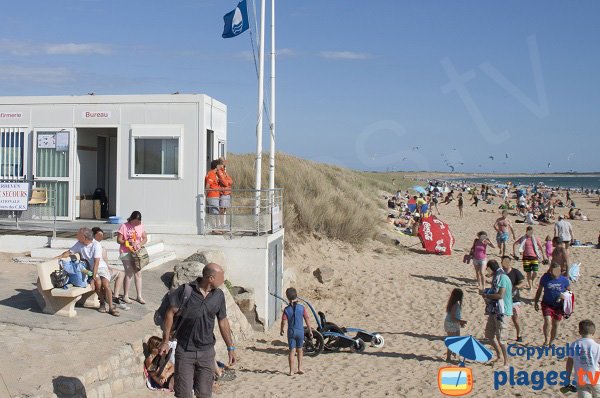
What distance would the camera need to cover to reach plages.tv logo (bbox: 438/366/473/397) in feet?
30.0

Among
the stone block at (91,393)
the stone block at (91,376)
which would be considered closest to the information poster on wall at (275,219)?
the stone block at (91,376)

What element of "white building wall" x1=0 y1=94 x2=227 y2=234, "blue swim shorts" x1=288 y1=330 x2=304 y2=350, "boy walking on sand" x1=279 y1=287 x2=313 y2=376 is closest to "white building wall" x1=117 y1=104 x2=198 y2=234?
"white building wall" x1=0 y1=94 x2=227 y2=234

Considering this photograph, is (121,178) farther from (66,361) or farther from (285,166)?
(285,166)

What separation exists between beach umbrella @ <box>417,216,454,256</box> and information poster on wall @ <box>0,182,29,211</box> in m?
13.1

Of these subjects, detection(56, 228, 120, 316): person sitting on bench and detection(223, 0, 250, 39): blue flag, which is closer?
detection(56, 228, 120, 316): person sitting on bench

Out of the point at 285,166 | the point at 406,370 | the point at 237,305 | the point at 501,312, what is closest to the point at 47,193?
the point at 237,305

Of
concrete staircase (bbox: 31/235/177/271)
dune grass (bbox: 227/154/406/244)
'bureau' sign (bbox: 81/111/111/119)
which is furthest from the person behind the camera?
dune grass (bbox: 227/154/406/244)

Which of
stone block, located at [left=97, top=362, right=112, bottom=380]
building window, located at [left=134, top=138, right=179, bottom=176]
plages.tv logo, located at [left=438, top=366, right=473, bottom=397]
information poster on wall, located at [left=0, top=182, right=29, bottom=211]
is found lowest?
plages.tv logo, located at [left=438, top=366, right=473, bottom=397]

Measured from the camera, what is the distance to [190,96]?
12.7 meters

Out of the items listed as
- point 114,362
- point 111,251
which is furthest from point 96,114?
point 114,362

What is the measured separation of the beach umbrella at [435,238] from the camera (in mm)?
21125

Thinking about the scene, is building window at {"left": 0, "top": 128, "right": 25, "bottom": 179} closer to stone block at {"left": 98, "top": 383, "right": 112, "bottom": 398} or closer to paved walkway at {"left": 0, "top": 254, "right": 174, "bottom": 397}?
paved walkway at {"left": 0, "top": 254, "right": 174, "bottom": 397}

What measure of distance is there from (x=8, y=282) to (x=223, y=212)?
14.3ft

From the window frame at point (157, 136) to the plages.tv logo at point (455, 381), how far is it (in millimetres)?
6484
